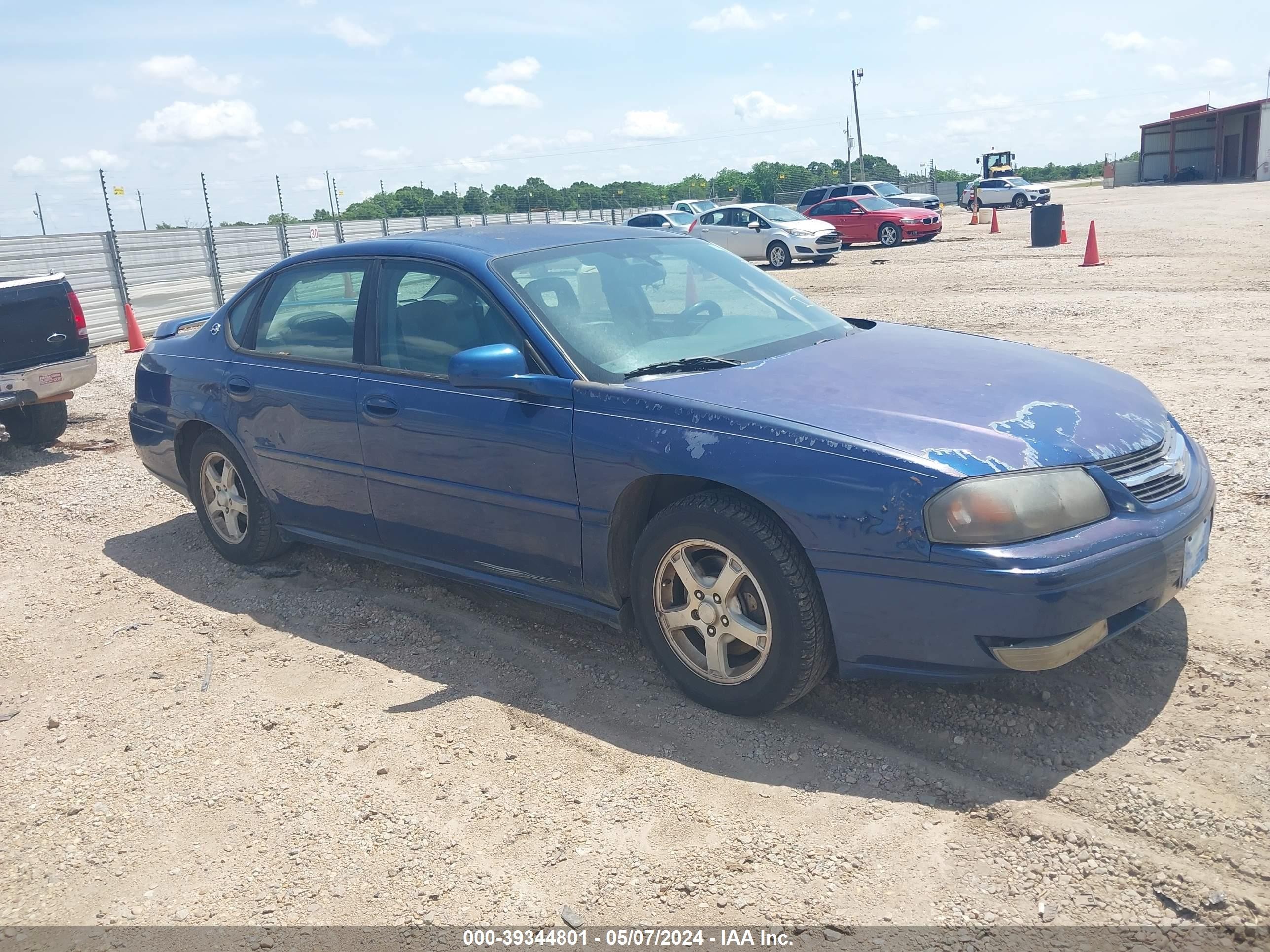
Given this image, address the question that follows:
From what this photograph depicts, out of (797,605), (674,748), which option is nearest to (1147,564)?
(797,605)

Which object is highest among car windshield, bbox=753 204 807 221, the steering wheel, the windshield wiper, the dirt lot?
car windshield, bbox=753 204 807 221

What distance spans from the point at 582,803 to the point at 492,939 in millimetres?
599

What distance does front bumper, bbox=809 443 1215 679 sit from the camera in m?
2.95

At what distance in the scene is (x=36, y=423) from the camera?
898cm

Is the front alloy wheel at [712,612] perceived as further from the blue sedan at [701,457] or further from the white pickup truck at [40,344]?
the white pickup truck at [40,344]

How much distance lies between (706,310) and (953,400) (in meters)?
1.30

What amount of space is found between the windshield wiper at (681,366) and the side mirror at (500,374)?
26 centimetres

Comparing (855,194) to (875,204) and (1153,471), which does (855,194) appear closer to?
(875,204)

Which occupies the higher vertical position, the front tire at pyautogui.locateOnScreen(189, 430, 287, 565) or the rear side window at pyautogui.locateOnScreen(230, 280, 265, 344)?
the rear side window at pyautogui.locateOnScreen(230, 280, 265, 344)

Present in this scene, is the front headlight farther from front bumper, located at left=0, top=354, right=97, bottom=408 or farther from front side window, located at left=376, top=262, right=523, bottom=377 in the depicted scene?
front bumper, located at left=0, top=354, right=97, bottom=408

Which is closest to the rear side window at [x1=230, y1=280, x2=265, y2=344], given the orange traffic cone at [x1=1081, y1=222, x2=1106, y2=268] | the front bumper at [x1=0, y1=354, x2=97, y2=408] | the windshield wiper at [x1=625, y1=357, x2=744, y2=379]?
the windshield wiper at [x1=625, y1=357, x2=744, y2=379]

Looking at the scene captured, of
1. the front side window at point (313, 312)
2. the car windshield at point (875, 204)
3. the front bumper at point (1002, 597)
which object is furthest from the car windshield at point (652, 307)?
the car windshield at point (875, 204)

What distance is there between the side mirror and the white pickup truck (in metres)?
5.87

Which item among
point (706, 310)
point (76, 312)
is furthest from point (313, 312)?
point (76, 312)
